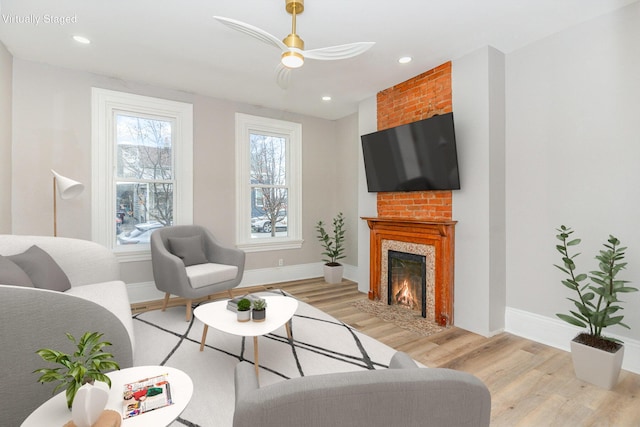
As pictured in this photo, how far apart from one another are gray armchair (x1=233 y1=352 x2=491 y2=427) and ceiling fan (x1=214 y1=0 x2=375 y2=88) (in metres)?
1.86

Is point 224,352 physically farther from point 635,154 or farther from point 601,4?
point 601,4

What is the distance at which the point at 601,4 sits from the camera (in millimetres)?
2256

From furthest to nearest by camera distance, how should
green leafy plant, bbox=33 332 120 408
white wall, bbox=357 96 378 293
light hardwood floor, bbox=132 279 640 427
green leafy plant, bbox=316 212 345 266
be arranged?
1. green leafy plant, bbox=316 212 345 266
2. white wall, bbox=357 96 378 293
3. light hardwood floor, bbox=132 279 640 427
4. green leafy plant, bbox=33 332 120 408

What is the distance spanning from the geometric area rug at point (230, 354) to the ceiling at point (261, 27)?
2616 millimetres

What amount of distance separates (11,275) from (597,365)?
3728 millimetres

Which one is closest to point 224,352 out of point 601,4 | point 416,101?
point 416,101

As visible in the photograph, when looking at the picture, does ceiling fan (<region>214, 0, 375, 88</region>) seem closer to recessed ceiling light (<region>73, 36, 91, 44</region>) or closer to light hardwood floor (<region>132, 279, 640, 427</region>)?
recessed ceiling light (<region>73, 36, 91, 44</region>)

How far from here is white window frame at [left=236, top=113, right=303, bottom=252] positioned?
441cm

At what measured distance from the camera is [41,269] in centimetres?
225

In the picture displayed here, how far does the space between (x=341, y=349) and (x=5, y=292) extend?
2.09 m

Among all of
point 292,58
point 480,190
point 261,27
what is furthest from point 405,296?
point 261,27

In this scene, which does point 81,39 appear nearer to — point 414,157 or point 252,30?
point 252,30

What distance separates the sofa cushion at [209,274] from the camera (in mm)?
3102

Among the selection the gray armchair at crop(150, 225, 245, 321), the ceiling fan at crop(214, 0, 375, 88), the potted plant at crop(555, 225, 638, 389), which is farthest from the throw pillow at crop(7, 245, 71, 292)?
the potted plant at crop(555, 225, 638, 389)
